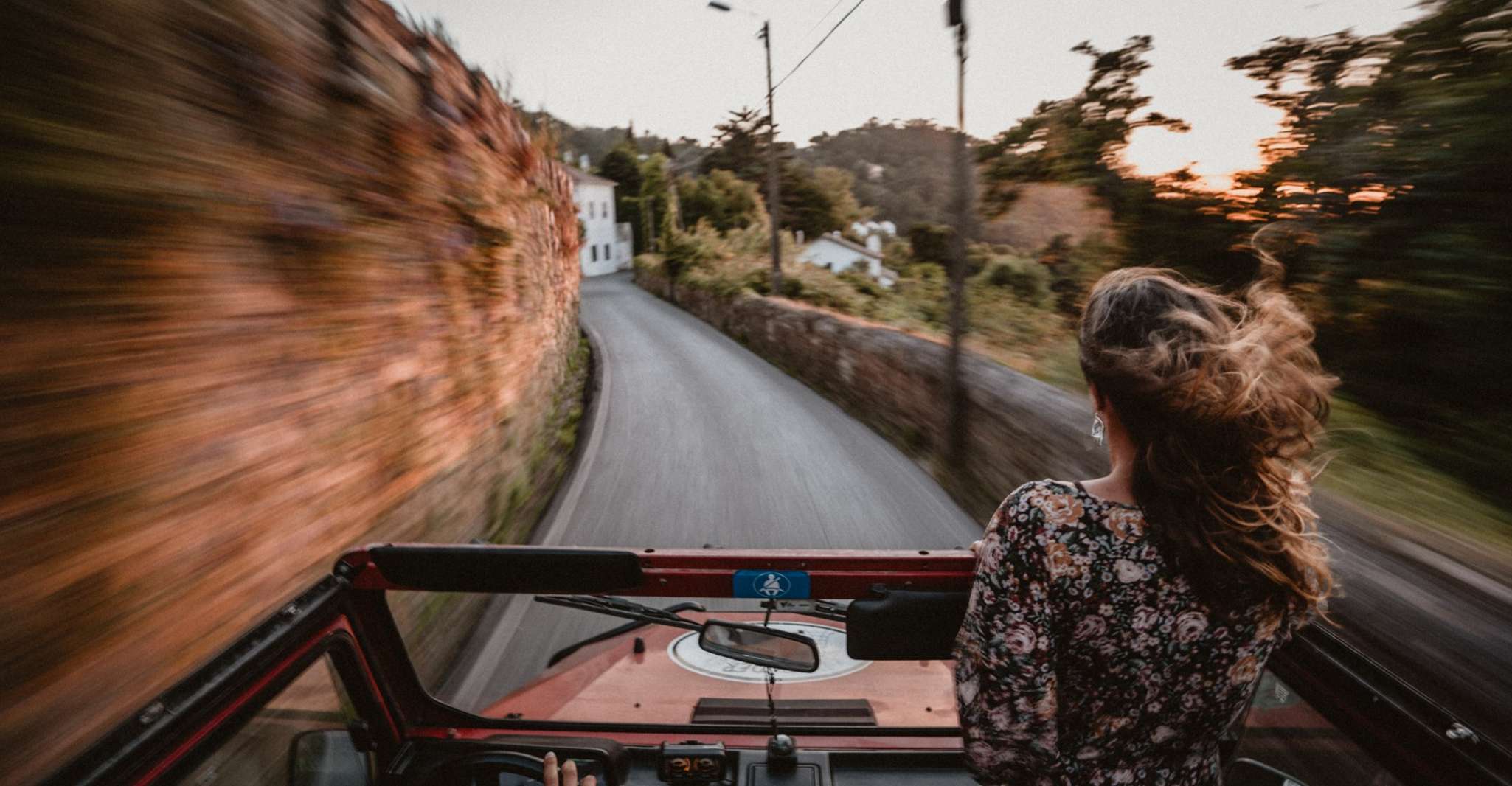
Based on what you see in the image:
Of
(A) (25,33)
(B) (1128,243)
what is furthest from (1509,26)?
(A) (25,33)

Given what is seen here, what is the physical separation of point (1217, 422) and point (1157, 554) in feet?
0.88

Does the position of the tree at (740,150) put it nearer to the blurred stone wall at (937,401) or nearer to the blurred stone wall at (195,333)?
the blurred stone wall at (937,401)

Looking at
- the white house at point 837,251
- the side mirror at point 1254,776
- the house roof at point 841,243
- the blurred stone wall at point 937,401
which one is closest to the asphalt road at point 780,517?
the blurred stone wall at point 937,401

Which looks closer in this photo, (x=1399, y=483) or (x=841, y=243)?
(x=1399, y=483)

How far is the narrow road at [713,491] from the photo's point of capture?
178 inches

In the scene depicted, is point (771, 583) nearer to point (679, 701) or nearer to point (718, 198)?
point (679, 701)

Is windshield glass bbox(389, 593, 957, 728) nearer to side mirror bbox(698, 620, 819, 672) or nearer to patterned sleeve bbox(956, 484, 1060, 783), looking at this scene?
side mirror bbox(698, 620, 819, 672)

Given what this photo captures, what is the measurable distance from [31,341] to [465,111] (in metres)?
5.18

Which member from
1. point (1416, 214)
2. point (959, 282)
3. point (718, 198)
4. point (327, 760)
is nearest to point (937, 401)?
point (959, 282)

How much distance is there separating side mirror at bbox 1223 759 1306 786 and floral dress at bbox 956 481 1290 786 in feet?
0.99

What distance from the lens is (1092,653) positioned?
139 cm

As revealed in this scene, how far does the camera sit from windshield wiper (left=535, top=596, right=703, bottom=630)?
2043 mm

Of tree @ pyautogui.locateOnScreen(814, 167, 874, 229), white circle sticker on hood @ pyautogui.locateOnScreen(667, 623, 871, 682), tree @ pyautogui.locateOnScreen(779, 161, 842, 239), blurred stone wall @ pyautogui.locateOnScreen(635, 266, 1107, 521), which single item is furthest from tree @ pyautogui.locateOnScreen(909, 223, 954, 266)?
white circle sticker on hood @ pyautogui.locateOnScreen(667, 623, 871, 682)

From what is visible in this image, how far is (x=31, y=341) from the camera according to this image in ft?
6.21
